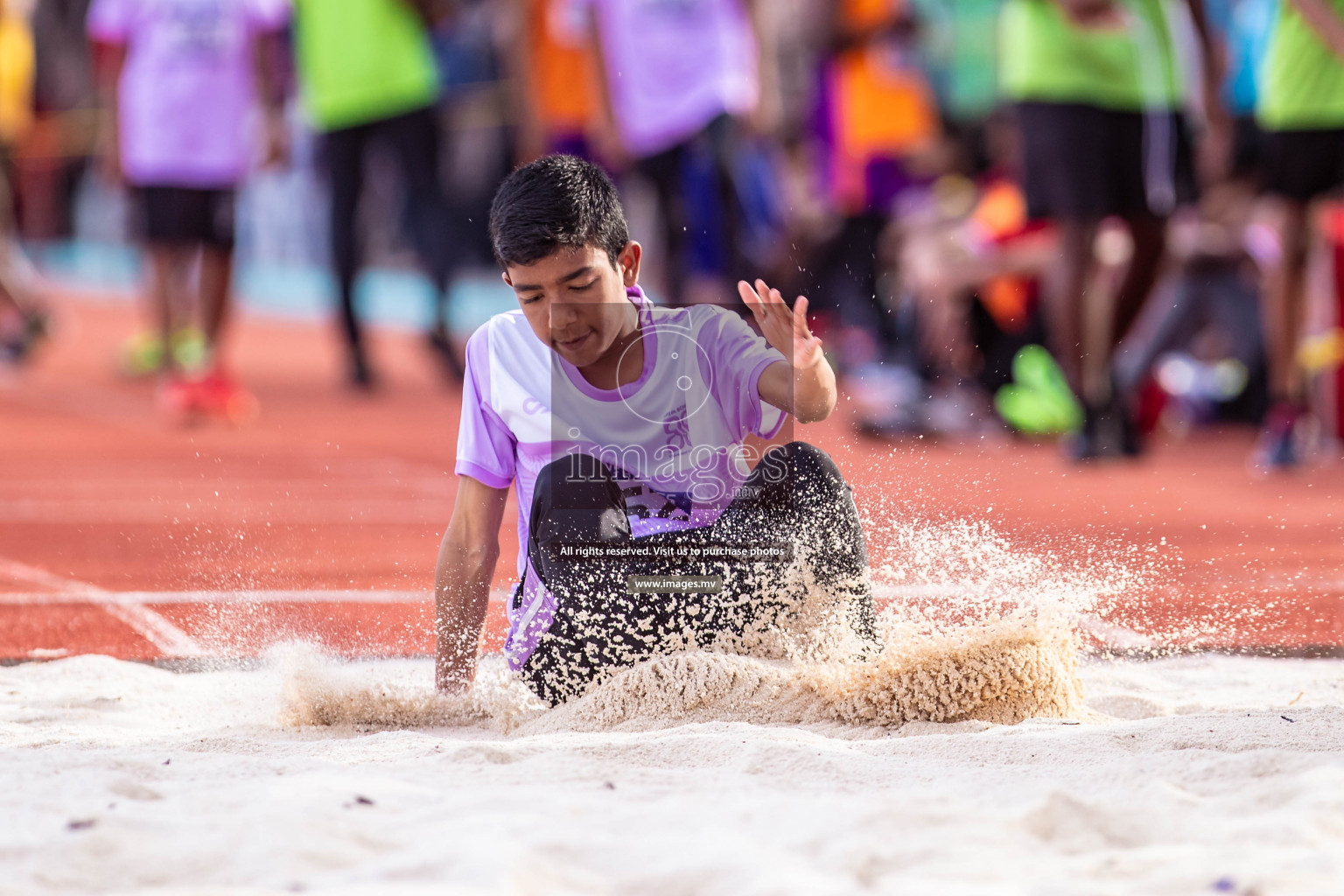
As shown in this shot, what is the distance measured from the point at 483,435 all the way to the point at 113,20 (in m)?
5.12

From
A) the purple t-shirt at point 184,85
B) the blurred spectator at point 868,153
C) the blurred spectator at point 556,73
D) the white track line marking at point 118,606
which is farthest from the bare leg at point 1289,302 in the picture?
the purple t-shirt at point 184,85

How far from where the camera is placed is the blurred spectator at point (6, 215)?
7.93 m

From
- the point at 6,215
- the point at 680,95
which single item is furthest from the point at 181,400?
the point at 6,215

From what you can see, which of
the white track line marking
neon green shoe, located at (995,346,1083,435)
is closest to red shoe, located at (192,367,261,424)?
the white track line marking

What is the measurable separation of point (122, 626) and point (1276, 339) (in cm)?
384

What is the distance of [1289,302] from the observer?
17.0ft

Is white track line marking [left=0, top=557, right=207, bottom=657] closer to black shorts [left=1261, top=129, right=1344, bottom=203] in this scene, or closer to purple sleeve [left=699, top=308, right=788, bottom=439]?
purple sleeve [left=699, top=308, right=788, bottom=439]

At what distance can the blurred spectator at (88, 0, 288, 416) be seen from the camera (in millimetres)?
6547

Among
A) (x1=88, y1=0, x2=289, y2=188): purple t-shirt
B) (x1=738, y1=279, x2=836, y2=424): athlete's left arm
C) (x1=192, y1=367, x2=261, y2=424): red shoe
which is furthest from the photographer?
(x1=88, y1=0, x2=289, y2=188): purple t-shirt

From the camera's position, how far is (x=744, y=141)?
698cm

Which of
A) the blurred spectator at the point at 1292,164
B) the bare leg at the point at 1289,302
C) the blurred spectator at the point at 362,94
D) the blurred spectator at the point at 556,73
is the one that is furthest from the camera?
the blurred spectator at the point at 556,73

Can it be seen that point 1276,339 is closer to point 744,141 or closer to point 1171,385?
point 1171,385

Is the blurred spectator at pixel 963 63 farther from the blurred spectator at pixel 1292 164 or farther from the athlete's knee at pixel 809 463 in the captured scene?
the athlete's knee at pixel 809 463

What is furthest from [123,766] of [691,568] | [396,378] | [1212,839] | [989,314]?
[396,378]
